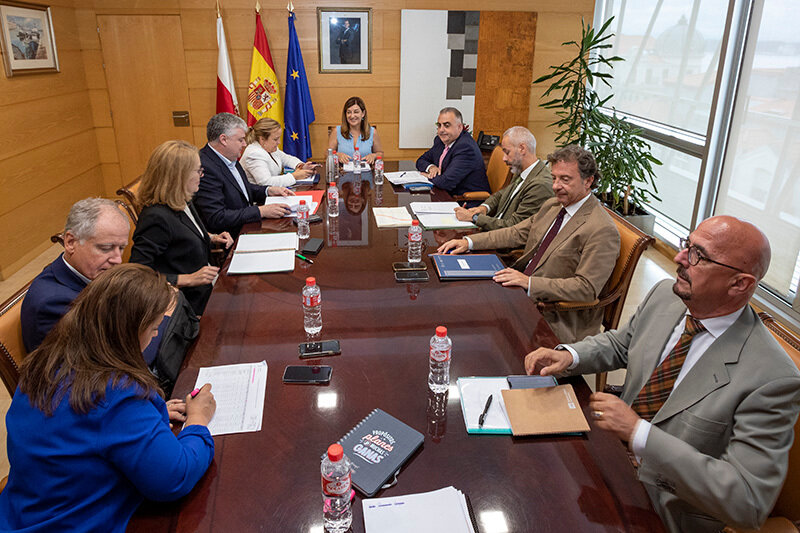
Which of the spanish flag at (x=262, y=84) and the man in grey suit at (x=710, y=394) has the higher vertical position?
the spanish flag at (x=262, y=84)

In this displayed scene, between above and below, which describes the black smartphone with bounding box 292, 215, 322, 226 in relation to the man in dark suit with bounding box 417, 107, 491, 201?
below

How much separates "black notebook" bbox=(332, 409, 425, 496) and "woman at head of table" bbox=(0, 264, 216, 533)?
1.18 feet

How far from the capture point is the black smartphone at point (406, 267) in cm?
236

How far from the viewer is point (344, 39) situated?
19.2ft

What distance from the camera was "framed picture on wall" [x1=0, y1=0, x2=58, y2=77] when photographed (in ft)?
14.4

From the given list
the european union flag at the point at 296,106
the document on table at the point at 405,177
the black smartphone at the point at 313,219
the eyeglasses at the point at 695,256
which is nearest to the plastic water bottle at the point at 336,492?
the eyeglasses at the point at 695,256

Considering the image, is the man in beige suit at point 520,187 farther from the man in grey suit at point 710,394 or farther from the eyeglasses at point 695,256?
the eyeglasses at point 695,256

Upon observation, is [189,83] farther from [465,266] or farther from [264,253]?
[465,266]

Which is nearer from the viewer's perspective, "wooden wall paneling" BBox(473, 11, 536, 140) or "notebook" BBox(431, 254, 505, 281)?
"notebook" BBox(431, 254, 505, 281)

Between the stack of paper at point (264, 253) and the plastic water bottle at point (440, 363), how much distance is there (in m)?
1.02

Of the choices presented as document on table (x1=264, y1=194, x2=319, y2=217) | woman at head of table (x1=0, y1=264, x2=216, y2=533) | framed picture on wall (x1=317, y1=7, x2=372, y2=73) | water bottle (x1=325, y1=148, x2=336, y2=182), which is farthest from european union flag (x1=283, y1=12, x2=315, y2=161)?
woman at head of table (x1=0, y1=264, x2=216, y2=533)

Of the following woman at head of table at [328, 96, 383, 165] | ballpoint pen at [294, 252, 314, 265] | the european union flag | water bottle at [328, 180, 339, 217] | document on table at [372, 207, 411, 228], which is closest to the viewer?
ballpoint pen at [294, 252, 314, 265]

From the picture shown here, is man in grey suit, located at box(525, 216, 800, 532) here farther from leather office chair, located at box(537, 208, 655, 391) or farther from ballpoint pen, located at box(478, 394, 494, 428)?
leather office chair, located at box(537, 208, 655, 391)

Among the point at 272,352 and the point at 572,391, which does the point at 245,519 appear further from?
the point at 572,391
